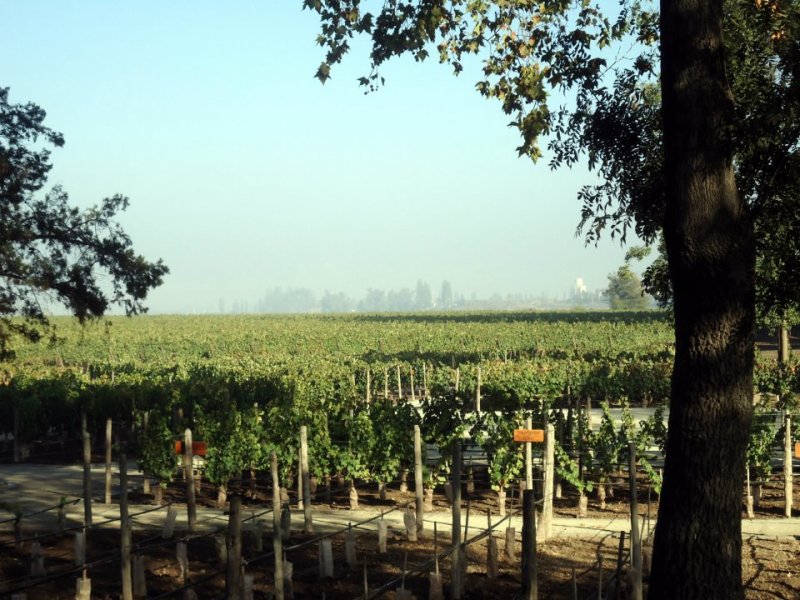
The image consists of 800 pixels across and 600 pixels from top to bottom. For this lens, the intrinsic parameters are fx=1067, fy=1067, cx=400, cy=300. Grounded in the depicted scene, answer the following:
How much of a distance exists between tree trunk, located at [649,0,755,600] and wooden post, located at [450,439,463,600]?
2389 millimetres

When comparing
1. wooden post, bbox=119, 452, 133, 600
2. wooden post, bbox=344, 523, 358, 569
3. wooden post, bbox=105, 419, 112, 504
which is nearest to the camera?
wooden post, bbox=119, 452, 133, 600

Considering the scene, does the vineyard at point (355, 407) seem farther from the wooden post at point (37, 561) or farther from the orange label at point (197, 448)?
the wooden post at point (37, 561)

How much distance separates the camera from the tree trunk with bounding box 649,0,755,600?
8.90 m

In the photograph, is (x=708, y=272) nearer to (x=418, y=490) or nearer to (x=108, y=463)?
(x=418, y=490)

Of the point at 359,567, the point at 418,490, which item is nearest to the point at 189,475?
the point at 359,567

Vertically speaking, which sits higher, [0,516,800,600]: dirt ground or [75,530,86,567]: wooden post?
[75,530,86,567]: wooden post

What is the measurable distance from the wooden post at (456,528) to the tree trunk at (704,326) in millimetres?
2389

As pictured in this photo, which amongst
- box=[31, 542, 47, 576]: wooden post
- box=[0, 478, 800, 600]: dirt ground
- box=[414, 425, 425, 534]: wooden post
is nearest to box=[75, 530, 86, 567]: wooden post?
box=[0, 478, 800, 600]: dirt ground

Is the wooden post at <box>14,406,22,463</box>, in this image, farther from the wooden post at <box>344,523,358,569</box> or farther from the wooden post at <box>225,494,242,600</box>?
the wooden post at <box>225,494,242,600</box>

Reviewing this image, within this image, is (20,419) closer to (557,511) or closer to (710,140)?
(557,511)

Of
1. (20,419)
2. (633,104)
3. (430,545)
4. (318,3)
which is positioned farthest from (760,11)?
(20,419)

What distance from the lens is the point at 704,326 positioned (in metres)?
9.02

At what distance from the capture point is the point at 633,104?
1274 cm

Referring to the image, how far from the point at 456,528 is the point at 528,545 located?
304 centimetres
